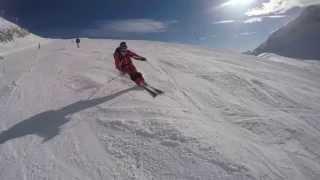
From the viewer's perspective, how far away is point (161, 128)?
918 cm

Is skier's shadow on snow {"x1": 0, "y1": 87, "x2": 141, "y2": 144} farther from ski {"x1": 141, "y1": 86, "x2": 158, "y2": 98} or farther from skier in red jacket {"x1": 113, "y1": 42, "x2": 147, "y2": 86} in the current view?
skier in red jacket {"x1": 113, "y1": 42, "x2": 147, "y2": 86}

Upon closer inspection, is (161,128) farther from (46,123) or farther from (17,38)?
(17,38)

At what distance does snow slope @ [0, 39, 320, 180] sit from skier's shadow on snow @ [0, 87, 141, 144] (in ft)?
0.09

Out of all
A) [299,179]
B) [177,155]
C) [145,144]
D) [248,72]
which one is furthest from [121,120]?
[248,72]

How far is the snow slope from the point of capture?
7.53m

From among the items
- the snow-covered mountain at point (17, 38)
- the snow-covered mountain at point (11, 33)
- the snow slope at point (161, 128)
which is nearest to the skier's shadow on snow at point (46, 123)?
the snow slope at point (161, 128)

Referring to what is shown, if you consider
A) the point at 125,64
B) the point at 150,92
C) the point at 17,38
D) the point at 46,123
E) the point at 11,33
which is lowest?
the point at 46,123

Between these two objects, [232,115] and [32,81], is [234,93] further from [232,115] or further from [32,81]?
[32,81]

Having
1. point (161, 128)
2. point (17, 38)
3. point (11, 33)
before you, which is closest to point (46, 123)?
point (161, 128)

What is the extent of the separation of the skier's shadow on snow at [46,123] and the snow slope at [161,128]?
0.03 metres

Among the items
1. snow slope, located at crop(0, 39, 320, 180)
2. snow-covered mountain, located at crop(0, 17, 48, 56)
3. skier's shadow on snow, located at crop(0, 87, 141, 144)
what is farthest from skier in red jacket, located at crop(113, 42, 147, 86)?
snow-covered mountain, located at crop(0, 17, 48, 56)

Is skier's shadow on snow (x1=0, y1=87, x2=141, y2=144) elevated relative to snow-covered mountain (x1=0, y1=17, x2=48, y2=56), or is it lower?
lower

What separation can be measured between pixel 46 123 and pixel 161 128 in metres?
3.08

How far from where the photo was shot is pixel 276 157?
315 inches
